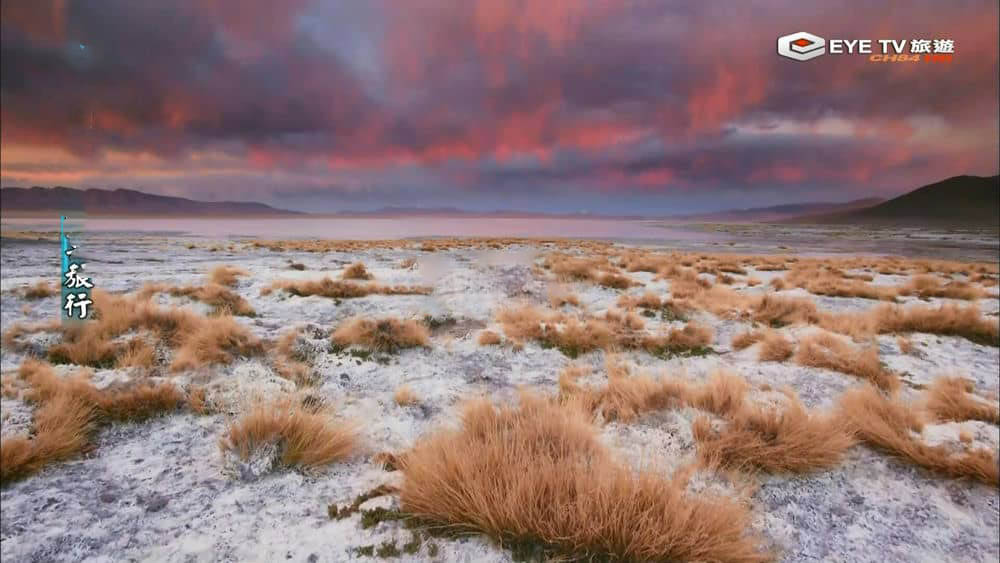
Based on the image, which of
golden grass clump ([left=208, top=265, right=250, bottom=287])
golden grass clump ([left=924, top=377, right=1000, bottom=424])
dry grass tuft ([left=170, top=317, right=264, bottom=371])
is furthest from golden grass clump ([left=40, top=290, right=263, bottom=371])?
golden grass clump ([left=924, top=377, right=1000, bottom=424])

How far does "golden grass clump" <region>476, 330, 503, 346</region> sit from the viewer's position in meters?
7.84

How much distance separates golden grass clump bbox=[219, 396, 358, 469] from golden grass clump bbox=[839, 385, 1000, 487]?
5.04 meters

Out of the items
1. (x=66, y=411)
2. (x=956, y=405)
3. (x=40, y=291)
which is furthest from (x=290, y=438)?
(x=40, y=291)

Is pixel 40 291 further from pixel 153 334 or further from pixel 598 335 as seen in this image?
pixel 598 335

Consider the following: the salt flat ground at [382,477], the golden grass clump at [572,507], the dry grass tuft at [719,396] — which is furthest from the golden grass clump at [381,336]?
the dry grass tuft at [719,396]

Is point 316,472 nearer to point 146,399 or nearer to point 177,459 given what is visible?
point 177,459

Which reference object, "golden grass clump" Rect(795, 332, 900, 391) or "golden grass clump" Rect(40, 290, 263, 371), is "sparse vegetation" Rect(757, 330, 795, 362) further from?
"golden grass clump" Rect(40, 290, 263, 371)

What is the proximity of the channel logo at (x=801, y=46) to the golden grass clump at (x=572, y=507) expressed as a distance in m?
9.74

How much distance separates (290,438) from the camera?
3607mm

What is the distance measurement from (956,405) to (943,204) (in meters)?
225

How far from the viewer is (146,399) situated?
446 centimetres

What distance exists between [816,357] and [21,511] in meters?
9.39

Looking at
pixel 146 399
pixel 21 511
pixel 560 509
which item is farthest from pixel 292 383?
pixel 560 509

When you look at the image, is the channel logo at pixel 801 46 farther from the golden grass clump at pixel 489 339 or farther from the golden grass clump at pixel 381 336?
the golden grass clump at pixel 381 336
